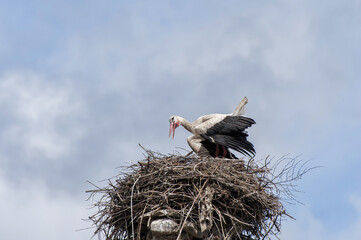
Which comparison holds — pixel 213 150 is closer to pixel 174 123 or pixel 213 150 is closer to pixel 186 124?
pixel 186 124

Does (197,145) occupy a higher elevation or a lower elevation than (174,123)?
lower

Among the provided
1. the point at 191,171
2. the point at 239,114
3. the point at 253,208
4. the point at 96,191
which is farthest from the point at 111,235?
the point at 239,114

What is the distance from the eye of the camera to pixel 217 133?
13.1m

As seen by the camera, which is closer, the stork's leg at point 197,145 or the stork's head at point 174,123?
the stork's leg at point 197,145

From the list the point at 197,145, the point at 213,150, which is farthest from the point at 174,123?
the point at 213,150

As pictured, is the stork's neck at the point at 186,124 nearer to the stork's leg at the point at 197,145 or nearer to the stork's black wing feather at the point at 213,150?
the stork's leg at the point at 197,145

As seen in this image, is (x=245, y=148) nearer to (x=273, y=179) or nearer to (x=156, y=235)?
(x=273, y=179)

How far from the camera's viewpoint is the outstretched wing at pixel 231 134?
12.9m

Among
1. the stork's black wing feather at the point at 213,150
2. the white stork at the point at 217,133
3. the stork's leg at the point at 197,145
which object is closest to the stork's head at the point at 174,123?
the white stork at the point at 217,133

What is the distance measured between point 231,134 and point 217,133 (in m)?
0.28

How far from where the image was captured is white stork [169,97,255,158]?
13.0m

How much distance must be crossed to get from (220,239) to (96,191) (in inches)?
91.8

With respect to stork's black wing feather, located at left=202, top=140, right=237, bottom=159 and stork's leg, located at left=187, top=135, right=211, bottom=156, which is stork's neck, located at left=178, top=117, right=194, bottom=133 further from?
stork's black wing feather, located at left=202, top=140, right=237, bottom=159

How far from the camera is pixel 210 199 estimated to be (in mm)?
10484
